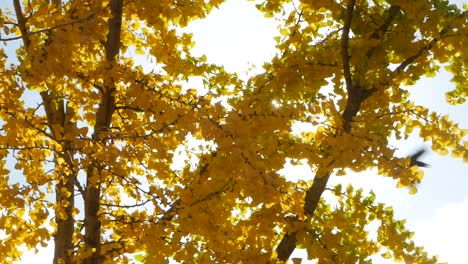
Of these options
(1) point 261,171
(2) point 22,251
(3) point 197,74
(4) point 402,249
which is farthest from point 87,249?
(4) point 402,249

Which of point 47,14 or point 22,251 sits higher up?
point 47,14

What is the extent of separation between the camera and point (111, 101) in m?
3.90

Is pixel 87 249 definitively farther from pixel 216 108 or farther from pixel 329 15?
pixel 329 15

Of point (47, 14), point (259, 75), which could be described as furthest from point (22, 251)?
point (259, 75)

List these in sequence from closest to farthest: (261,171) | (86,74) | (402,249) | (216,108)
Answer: (261,171) < (216,108) < (402,249) < (86,74)

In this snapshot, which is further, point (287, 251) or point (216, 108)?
point (287, 251)

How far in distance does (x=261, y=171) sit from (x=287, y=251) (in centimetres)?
193

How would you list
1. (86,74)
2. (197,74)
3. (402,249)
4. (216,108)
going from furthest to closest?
(197,74) < (86,74) < (402,249) < (216,108)

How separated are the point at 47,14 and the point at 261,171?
8.29ft

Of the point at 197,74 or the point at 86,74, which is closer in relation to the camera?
the point at 86,74

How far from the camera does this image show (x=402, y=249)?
361cm

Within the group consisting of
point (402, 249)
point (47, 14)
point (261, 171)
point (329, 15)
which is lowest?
point (261, 171)

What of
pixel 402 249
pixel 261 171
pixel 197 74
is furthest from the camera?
pixel 197 74

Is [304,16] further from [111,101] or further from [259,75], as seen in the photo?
[111,101]
